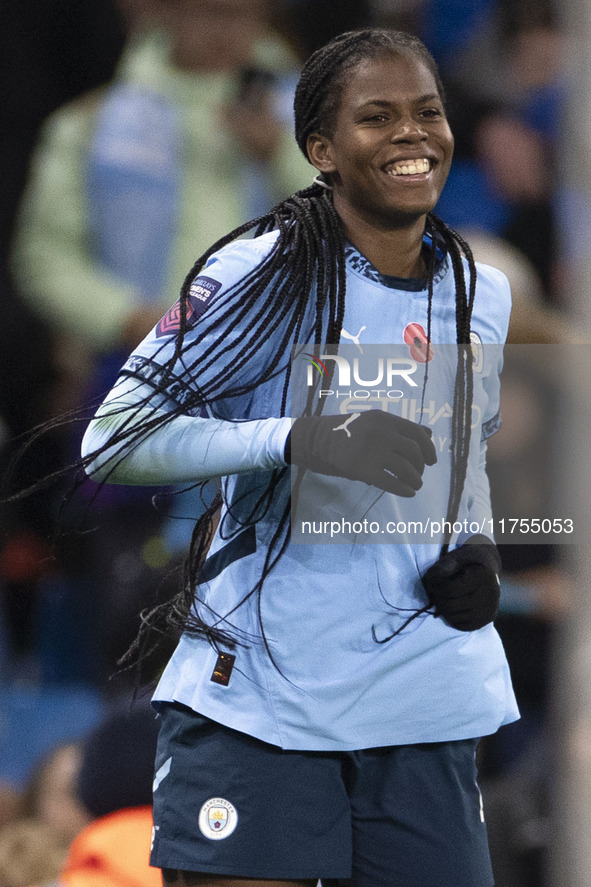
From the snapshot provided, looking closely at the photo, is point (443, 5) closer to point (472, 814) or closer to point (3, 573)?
point (3, 573)

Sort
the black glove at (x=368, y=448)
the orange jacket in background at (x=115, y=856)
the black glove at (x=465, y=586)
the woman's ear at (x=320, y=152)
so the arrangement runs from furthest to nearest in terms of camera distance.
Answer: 1. the orange jacket in background at (x=115, y=856)
2. the woman's ear at (x=320, y=152)
3. the black glove at (x=465, y=586)
4. the black glove at (x=368, y=448)

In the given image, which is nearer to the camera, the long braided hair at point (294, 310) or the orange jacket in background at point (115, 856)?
the long braided hair at point (294, 310)

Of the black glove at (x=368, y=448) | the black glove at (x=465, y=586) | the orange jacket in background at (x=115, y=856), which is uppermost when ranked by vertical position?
the black glove at (x=368, y=448)

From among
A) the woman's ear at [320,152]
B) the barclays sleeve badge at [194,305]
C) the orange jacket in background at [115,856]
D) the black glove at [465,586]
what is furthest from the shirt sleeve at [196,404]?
the orange jacket in background at [115,856]

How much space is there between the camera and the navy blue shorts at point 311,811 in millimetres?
1188

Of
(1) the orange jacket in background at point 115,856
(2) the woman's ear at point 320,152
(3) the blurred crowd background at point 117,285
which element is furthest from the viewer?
(3) the blurred crowd background at point 117,285

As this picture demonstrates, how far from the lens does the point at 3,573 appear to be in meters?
2.13

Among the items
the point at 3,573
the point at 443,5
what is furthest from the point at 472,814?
the point at 443,5

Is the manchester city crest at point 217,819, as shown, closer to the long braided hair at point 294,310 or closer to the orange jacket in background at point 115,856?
the long braided hair at point 294,310

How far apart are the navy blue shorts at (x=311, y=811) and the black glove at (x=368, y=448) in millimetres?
284

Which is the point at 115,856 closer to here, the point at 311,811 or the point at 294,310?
the point at 311,811

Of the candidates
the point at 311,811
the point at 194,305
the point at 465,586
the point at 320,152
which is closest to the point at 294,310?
the point at 194,305

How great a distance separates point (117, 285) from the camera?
2.09 m

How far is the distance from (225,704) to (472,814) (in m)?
0.29
